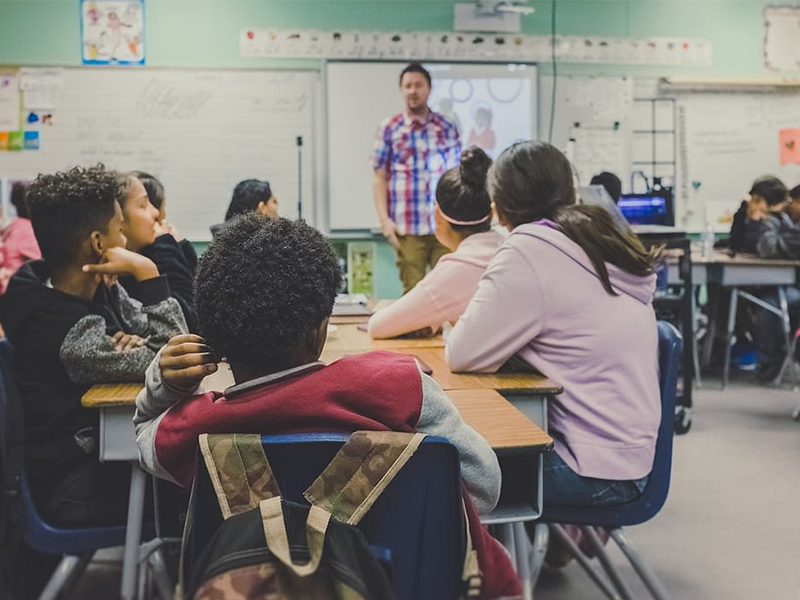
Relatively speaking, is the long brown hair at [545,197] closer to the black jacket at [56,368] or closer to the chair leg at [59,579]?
the black jacket at [56,368]

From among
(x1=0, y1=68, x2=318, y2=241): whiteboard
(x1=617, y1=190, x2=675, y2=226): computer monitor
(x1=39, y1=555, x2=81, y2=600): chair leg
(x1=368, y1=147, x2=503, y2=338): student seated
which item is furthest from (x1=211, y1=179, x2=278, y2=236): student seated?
(x1=0, y1=68, x2=318, y2=241): whiteboard

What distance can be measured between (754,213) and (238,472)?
5263 millimetres

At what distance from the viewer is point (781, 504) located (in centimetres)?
327

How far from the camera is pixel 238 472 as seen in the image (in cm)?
98

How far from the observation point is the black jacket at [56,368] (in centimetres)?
185

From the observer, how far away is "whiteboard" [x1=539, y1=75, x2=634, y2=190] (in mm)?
6031

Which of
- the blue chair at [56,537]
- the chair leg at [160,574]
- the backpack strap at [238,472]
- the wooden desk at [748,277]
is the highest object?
the backpack strap at [238,472]

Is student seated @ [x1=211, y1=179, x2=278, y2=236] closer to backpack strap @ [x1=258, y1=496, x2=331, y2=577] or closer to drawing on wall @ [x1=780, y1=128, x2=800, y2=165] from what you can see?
Result: backpack strap @ [x1=258, y1=496, x2=331, y2=577]

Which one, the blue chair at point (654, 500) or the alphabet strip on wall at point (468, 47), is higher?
the alphabet strip on wall at point (468, 47)

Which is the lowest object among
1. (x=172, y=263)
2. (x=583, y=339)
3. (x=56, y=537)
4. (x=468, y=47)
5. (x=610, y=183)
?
(x=56, y=537)

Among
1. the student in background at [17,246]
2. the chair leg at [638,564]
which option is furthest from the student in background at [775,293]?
the student in background at [17,246]

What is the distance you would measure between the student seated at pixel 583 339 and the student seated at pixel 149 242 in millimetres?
921

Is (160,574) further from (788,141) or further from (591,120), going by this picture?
(788,141)

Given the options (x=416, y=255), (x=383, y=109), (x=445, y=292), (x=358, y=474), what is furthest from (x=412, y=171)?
(x=358, y=474)
